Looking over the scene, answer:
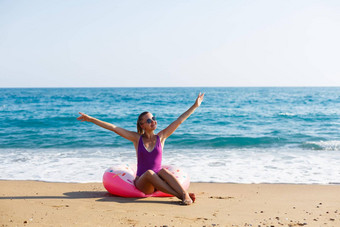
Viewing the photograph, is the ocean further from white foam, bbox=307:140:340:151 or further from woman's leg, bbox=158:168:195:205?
woman's leg, bbox=158:168:195:205

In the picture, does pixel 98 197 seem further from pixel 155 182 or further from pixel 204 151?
pixel 204 151

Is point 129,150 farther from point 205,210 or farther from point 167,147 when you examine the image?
point 205,210

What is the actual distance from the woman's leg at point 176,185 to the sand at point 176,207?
0.36 feet

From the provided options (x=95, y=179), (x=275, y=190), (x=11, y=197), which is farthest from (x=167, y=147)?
(x=11, y=197)

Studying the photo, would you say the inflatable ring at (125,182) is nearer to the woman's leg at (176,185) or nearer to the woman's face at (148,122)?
the woman's leg at (176,185)

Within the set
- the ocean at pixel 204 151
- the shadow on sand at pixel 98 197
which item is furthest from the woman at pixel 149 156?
the ocean at pixel 204 151

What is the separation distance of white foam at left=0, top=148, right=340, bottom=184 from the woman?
195 cm

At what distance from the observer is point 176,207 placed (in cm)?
458

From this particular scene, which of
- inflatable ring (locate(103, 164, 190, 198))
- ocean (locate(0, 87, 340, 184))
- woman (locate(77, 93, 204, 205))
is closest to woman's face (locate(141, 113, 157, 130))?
woman (locate(77, 93, 204, 205))

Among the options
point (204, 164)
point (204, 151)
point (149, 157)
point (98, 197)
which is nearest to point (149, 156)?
point (149, 157)

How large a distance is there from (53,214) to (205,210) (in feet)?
5.90

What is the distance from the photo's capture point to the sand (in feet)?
12.9

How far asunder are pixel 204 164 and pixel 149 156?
11.2 feet

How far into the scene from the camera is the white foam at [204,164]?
6979mm
